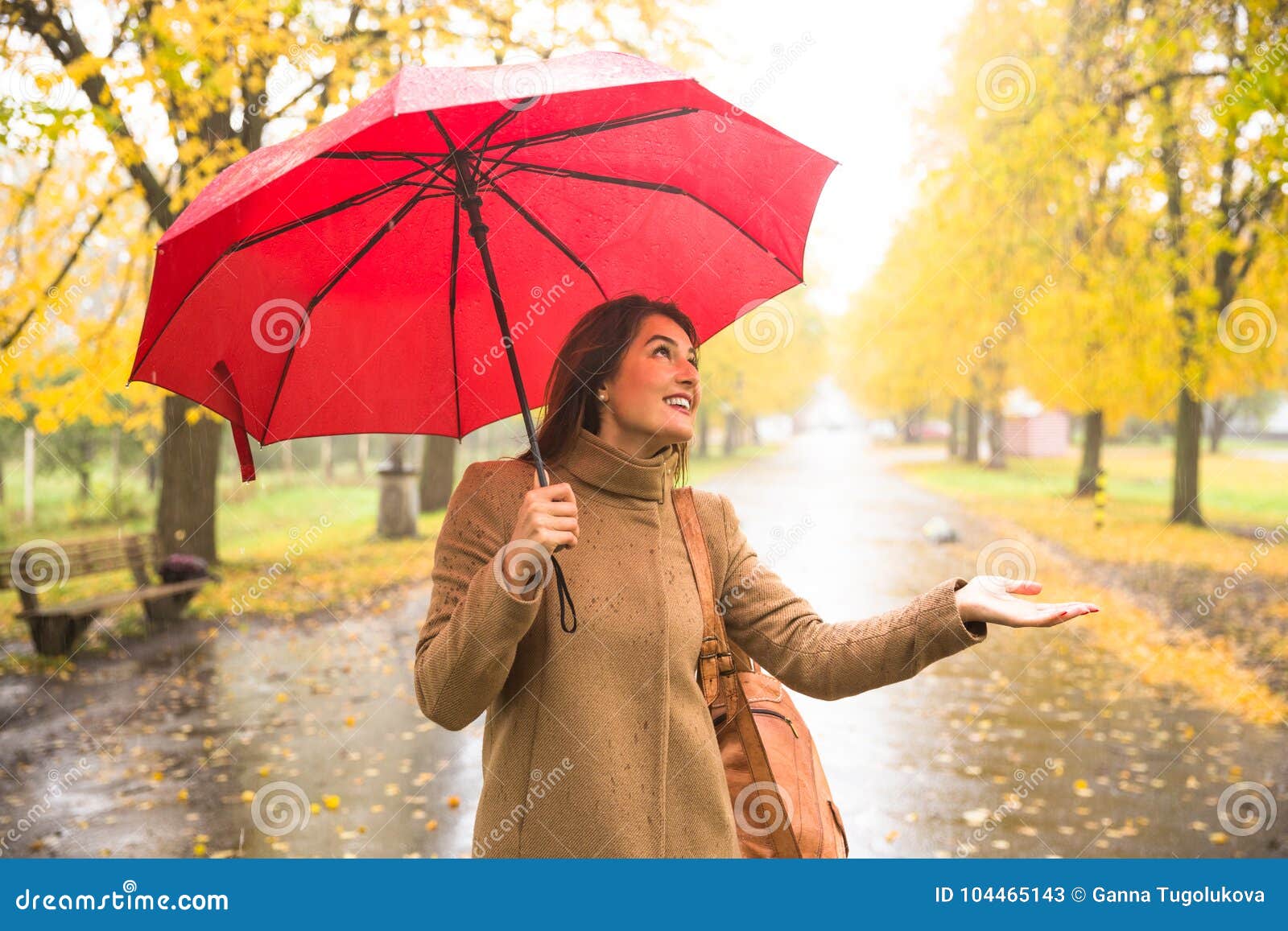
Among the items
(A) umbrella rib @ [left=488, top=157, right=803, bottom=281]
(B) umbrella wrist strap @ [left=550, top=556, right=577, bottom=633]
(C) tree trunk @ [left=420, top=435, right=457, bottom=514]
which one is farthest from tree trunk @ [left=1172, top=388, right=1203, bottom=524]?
(B) umbrella wrist strap @ [left=550, top=556, right=577, bottom=633]

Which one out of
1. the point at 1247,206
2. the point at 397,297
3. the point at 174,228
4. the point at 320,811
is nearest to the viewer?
the point at 174,228

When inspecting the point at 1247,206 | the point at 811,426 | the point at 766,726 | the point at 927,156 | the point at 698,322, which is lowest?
the point at 811,426

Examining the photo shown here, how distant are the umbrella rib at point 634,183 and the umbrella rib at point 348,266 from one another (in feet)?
0.77

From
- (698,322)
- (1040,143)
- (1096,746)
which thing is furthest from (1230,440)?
→ (698,322)

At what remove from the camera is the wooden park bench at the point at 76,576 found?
8.02m

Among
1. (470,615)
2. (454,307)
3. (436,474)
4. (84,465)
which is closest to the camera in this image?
(470,615)

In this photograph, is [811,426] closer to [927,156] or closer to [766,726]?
[927,156]

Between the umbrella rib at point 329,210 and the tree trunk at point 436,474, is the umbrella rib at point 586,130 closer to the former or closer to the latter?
the umbrella rib at point 329,210

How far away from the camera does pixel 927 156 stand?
16969mm

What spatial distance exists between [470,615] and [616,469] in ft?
1.53

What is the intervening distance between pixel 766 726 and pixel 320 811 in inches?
147

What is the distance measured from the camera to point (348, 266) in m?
2.45

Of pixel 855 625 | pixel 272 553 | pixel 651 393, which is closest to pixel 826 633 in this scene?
pixel 855 625

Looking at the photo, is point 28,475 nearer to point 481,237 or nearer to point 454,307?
point 454,307
